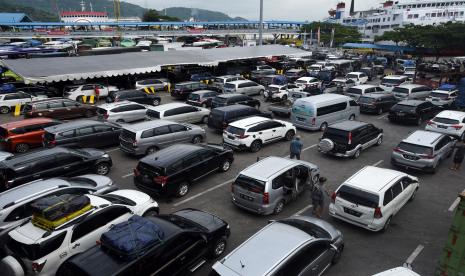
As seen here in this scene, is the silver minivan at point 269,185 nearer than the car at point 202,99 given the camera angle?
Yes

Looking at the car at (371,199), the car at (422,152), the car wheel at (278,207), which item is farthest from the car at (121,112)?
the car at (422,152)

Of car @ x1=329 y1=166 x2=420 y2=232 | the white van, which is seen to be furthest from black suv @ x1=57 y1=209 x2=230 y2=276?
the white van

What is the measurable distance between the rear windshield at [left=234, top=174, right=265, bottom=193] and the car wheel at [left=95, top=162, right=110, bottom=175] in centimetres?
583

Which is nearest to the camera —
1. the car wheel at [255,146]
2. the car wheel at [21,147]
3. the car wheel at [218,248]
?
the car wheel at [218,248]

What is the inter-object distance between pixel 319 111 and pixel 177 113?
8136mm

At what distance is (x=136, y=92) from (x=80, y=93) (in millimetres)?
4486

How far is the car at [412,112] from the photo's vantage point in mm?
21047

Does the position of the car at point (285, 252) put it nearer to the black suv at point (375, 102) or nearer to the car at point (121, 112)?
the car at point (121, 112)

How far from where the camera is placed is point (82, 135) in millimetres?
15070

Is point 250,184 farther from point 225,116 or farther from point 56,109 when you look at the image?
point 56,109

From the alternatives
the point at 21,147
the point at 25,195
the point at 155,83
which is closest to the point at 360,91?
the point at 155,83

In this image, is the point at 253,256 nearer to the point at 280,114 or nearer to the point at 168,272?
the point at 168,272

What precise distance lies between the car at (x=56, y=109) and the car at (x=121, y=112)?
235 centimetres

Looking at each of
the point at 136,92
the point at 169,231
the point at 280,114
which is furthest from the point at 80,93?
the point at 169,231
